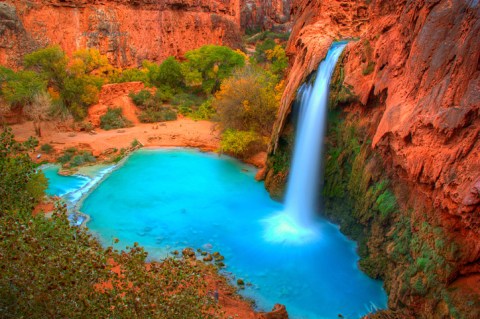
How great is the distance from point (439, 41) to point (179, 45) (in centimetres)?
3484

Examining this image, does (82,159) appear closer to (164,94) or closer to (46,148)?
(46,148)

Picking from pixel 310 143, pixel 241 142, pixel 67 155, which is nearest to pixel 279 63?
pixel 241 142

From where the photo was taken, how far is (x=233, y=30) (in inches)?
1768

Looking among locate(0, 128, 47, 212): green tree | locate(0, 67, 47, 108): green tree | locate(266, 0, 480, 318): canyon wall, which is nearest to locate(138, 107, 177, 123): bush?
locate(0, 67, 47, 108): green tree

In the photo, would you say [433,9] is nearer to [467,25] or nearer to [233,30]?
[467,25]

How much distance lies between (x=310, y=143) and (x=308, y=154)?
49 cm

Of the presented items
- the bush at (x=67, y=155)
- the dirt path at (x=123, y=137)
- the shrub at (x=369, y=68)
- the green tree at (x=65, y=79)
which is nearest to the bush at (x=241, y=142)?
the dirt path at (x=123, y=137)

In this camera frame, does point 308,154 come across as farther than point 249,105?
No

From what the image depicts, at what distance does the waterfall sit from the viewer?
14.5 metres

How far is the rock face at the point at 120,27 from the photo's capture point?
98.1 feet

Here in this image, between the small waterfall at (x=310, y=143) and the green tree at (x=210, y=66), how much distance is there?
18628 millimetres

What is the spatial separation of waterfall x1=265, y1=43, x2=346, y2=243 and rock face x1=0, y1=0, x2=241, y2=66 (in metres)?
26.3

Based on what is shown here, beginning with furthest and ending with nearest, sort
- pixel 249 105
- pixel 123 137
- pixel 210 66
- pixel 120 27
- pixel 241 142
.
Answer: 1. pixel 120 27
2. pixel 210 66
3. pixel 123 137
4. pixel 249 105
5. pixel 241 142

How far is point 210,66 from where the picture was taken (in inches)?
1318
